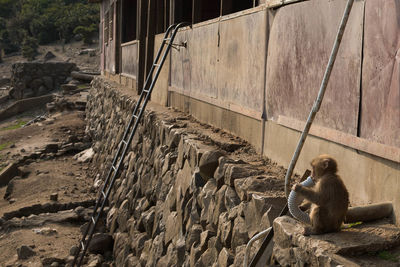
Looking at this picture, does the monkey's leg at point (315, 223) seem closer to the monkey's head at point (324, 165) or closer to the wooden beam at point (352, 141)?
the monkey's head at point (324, 165)

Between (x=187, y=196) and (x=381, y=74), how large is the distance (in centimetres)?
288

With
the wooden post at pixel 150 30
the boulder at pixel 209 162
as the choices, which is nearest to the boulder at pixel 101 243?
the boulder at pixel 209 162

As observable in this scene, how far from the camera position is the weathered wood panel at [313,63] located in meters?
3.46

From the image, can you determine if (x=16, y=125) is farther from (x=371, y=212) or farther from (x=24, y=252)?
(x=371, y=212)

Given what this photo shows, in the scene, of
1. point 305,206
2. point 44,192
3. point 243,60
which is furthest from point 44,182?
point 305,206

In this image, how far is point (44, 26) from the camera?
179 feet

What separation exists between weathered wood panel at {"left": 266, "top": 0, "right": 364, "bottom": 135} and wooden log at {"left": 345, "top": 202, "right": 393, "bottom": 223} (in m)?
0.53

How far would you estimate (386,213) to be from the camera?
3.04m

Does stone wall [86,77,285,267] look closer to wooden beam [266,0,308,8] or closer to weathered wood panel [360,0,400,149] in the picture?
weathered wood panel [360,0,400,149]

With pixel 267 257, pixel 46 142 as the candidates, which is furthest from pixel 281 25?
pixel 46 142

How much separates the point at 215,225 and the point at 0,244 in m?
5.35

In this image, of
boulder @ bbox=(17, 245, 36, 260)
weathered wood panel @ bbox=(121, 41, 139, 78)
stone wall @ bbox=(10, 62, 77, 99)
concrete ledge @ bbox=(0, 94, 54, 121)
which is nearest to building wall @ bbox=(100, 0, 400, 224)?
boulder @ bbox=(17, 245, 36, 260)

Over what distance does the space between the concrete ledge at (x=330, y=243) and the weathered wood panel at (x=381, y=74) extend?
0.47 metres

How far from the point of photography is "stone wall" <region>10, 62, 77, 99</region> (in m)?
28.1
